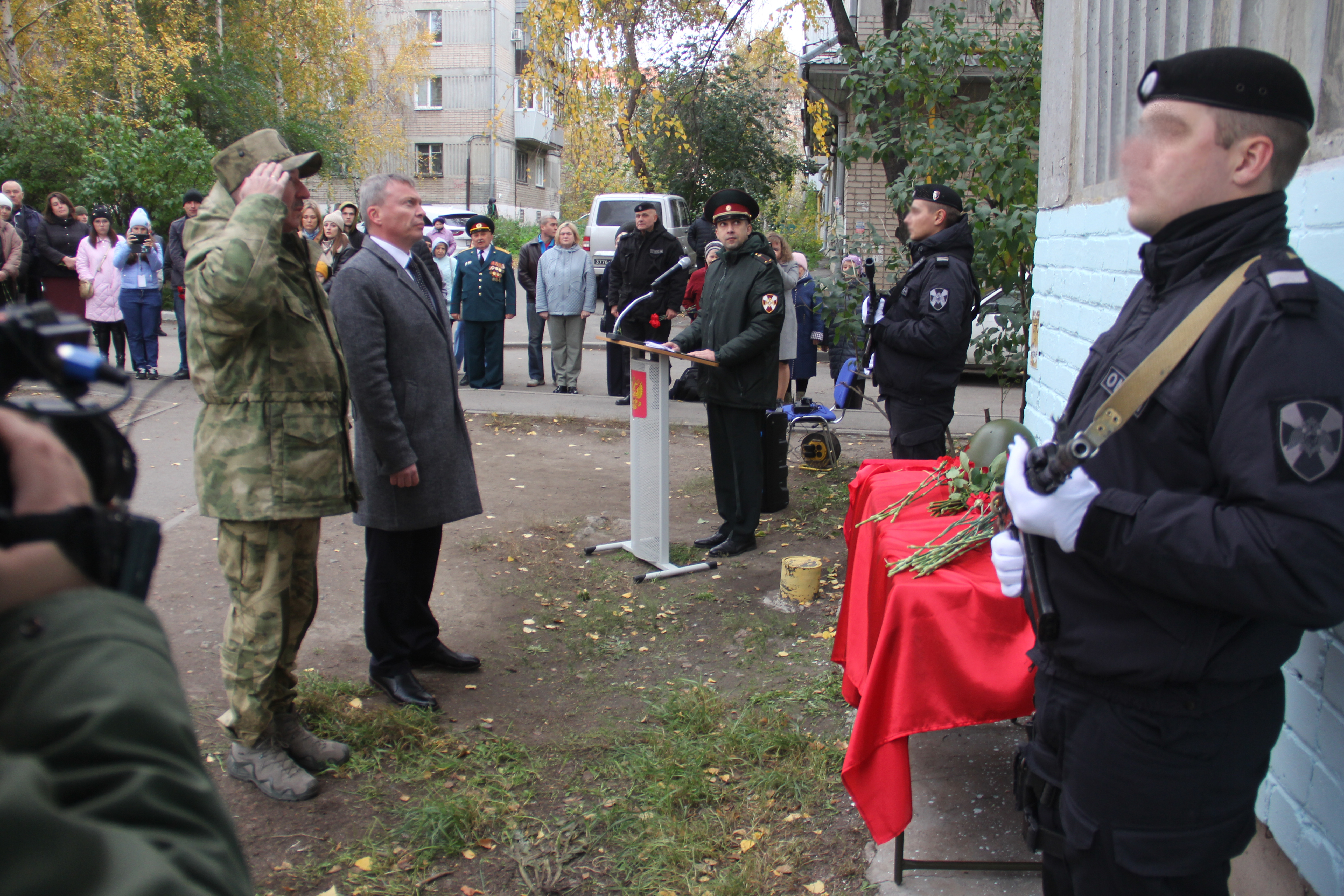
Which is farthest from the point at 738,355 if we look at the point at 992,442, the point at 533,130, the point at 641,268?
the point at 533,130

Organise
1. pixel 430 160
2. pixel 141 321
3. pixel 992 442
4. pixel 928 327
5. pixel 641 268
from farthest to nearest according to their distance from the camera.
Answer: pixel 430 160
pixel 141 321
pixel 641 268
pixel 928 327
pixel 992 442

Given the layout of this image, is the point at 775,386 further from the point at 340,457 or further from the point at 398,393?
the point at 340,457

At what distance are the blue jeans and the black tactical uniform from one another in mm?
5054

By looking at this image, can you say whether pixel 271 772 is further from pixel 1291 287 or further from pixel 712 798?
pixel 1291 287

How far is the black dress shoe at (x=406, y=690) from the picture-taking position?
386cm

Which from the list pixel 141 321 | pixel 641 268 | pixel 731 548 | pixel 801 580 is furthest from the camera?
pixel 141 321

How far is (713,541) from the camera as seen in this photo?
594cm

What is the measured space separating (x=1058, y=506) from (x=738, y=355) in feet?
13.1

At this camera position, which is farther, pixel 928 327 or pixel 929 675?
pixel 928 327

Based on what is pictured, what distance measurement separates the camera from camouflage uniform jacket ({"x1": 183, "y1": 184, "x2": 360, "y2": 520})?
2.93 meters

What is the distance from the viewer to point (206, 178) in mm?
16000

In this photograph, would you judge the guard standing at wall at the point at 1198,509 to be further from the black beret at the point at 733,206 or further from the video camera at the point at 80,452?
the black beret at the point at 733,206

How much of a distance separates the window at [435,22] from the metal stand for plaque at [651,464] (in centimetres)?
4103

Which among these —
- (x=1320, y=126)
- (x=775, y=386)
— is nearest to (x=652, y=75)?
(x=775, y=386)
